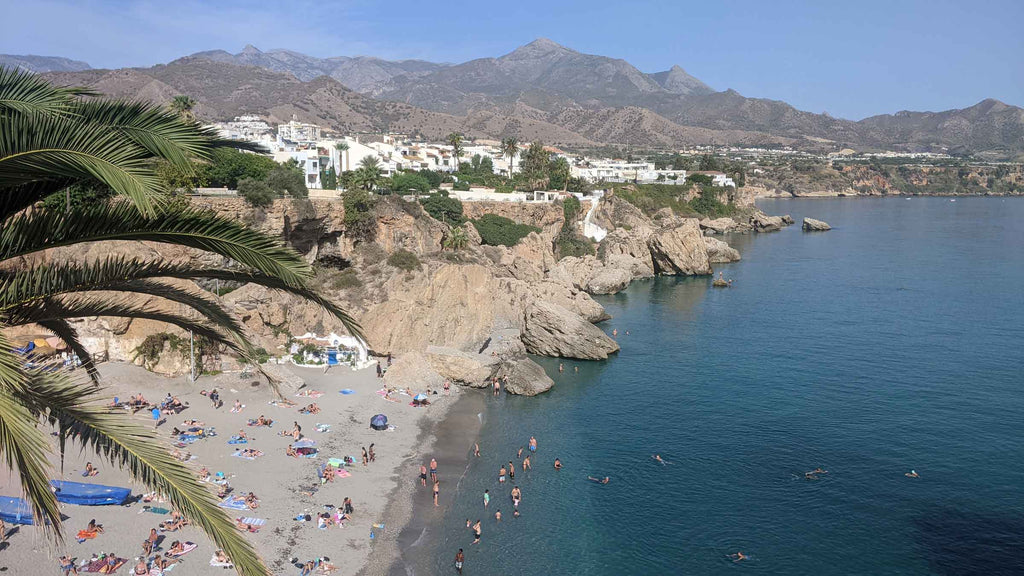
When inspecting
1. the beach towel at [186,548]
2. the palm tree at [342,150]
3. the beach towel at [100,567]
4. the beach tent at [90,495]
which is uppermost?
the palm tree at [342,150]

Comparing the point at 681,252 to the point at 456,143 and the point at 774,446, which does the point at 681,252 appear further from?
the point at 774,446

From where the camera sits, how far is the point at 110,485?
2238 cm

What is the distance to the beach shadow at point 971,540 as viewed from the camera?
20.8 m

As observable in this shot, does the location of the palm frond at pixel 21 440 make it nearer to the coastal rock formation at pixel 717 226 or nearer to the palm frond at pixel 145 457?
the palm frond at pixel 145 457

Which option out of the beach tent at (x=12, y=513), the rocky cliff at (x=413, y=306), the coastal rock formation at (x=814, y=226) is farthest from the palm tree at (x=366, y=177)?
the coastal rock formation at (x=814, y=226)

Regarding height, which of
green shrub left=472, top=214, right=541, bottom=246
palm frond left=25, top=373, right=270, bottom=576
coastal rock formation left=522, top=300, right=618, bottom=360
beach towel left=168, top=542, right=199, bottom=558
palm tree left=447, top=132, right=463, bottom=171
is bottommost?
beach towel left=168, top=542, right=199, bottom=558

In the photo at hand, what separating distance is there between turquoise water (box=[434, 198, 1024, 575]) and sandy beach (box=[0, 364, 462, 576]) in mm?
2662

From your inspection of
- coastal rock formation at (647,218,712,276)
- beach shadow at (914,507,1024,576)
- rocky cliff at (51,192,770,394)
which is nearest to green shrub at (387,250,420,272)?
rocky cliff at (51,192,770,394)

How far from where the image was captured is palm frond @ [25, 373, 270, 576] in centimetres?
525

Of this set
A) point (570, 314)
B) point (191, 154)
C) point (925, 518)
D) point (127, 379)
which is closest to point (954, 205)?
point (570, 314)

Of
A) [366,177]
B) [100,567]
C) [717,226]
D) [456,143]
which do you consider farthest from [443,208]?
[717,226]

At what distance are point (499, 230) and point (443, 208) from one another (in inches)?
221

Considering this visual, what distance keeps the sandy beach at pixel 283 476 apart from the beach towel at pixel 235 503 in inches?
10.6

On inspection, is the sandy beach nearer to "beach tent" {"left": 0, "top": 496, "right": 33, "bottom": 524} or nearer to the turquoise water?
"beach tent" {"left": 0, "top": 496, "right": 33, "bottom": 524}
